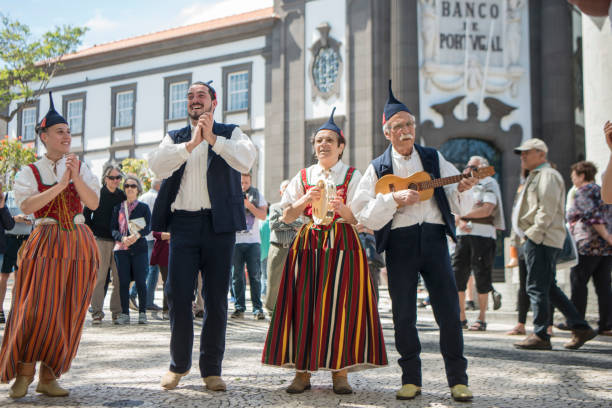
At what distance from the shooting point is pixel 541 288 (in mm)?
6363

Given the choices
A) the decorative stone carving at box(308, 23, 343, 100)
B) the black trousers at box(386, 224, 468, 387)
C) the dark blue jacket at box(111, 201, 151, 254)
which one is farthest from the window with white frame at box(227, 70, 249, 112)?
the black trousers at box(386, 224, 468, 387)

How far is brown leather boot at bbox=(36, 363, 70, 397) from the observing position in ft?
13.7

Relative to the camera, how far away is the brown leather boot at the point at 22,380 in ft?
13.7

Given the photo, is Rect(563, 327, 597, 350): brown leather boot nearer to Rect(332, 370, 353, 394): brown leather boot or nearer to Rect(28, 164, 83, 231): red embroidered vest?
Rect(332, 370, 353, 394): brown leather boot

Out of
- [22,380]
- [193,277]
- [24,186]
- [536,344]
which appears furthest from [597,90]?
[22,380]

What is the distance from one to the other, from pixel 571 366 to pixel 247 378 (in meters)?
2.68

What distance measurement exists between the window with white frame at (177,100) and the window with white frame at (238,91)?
92.5 inches

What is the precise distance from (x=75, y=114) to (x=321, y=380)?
2929 cm

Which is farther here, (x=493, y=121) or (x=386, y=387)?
(x=493, y=121)

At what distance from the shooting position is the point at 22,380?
420 cm

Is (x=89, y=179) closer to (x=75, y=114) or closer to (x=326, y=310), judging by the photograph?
(x=326, y=310)

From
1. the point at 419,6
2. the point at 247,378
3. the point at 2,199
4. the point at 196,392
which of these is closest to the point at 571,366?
the point at 247,378

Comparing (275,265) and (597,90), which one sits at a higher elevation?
(597,90)

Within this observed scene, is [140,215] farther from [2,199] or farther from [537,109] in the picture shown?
[537,109]
